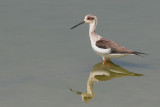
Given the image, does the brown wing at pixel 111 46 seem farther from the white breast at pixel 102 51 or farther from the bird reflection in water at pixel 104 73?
the bird reflection in water at pixel 104 73

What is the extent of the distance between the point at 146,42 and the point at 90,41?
2.05 m

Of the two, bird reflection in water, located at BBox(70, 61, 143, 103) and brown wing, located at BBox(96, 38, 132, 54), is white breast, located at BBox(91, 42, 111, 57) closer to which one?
brown wing, located at BBox(96, 38, 132, 54)

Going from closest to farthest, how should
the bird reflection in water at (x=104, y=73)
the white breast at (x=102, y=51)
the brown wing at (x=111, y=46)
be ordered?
the bird reflection in water at (x=104, y=73) → the brown wing at (x=111, y=46) → the white breast at (x=102, y=51)

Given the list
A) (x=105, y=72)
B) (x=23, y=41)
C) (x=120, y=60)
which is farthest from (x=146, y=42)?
(x=23, y=41)

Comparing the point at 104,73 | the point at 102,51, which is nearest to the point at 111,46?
the point at 102,51

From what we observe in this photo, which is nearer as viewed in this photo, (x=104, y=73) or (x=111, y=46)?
(x=104, y=73)

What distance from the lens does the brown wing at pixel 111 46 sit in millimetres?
15609

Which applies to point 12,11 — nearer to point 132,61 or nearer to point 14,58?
point 14,58

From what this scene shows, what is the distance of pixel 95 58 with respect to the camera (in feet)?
53.5

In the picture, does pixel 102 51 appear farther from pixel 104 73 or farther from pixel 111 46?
pixel 104 73

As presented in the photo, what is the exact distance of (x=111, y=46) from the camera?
15891 millimetres

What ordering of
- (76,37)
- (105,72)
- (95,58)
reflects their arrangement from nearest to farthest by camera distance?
(105,72) < (95,58) < (76,37)

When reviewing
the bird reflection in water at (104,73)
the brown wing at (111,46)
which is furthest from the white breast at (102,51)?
the bird reflection in water at (104,73)

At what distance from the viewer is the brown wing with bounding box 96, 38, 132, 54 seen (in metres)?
15.6
